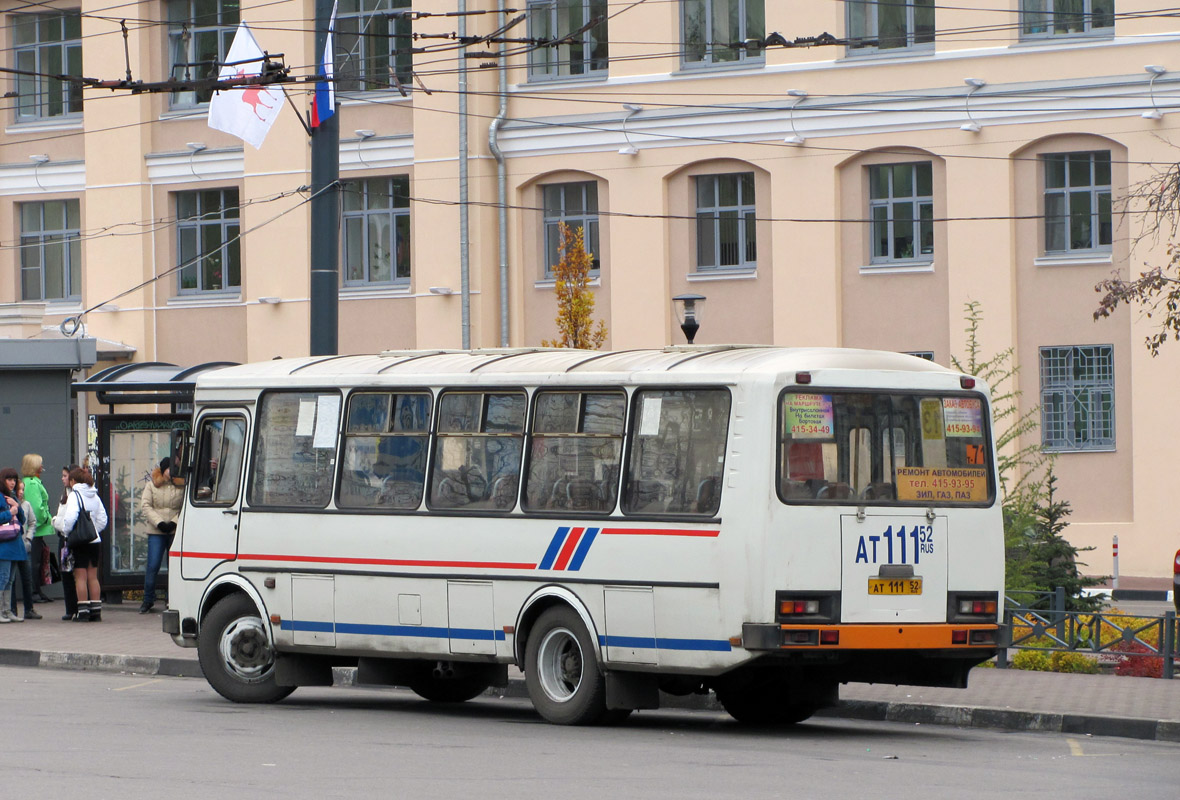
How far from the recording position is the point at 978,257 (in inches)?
1239

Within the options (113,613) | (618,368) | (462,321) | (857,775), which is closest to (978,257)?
(462,321)

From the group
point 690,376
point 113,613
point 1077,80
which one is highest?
point 1077,80

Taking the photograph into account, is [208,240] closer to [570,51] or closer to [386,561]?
[570,51]

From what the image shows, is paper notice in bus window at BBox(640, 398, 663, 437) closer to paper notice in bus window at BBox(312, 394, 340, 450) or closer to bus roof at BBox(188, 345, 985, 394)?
bus roof at BBox(188, 345, 985, 394)

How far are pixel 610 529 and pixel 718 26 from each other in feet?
70.2

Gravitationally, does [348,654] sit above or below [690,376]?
below

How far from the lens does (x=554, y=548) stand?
13.5m

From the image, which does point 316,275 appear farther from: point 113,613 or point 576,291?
point 576,291

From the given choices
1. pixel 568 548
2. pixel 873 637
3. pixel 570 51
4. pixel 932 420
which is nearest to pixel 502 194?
pixel 570 51

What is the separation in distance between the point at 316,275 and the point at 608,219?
52.3 ft

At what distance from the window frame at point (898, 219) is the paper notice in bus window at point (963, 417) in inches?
738

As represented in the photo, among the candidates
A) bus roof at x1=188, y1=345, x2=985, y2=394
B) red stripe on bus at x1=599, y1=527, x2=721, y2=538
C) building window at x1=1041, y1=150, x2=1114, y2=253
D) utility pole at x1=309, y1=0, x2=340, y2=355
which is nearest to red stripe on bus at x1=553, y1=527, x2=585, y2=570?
red stripe on bus at x1=599, y1=527, x2=721, y2=538

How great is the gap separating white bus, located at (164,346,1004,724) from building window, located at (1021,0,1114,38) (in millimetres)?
18379

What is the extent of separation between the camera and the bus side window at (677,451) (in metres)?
12.8
